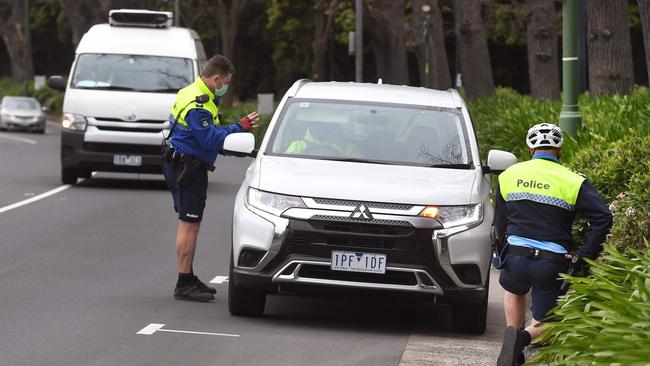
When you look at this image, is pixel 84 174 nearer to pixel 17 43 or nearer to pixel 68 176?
pixel 68 176

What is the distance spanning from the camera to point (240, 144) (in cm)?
1114

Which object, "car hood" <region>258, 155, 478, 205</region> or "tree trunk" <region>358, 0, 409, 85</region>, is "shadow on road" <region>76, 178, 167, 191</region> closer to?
"car hood" <region>258, 155, 478, 205</region>

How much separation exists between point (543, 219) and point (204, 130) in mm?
3521

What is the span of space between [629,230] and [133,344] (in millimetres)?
3391

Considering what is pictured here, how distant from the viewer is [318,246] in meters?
10.2

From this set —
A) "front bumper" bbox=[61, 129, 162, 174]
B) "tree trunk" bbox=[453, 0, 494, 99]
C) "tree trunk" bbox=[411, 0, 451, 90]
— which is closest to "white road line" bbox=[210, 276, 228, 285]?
"front bumper" bbox=[61, 129, 162, 174]

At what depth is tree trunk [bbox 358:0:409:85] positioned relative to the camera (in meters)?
38.2

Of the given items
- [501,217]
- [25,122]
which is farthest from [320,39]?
[501,217]

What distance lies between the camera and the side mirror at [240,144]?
11.1 meters

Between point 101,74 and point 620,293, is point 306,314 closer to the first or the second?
point 620,293

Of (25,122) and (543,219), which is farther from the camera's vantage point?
(25,122)

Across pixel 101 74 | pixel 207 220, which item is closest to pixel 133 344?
pixel 207 220

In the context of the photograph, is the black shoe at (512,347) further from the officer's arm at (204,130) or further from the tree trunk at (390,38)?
the tree trunk at (390,38)

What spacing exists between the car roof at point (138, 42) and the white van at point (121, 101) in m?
0.02
